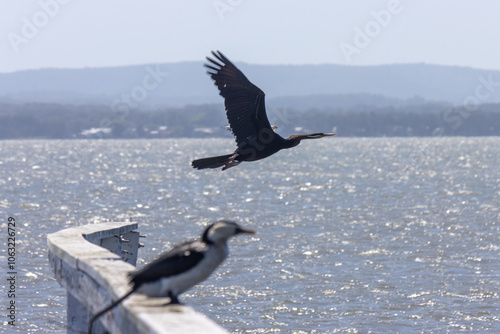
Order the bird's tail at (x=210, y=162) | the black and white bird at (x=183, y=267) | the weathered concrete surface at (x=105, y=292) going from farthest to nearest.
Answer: the bird's tail at (x=210, y=162), the black and white bird at (x=183, y=267), the weathered concrete surface at (x=105, y=292)

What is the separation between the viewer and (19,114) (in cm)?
18238

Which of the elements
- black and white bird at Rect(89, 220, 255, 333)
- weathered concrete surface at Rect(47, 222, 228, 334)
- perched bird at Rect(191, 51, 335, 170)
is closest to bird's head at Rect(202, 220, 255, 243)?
black and white bird at Rect(89, 220, 255, 333)

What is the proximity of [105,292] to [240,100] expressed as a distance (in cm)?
457

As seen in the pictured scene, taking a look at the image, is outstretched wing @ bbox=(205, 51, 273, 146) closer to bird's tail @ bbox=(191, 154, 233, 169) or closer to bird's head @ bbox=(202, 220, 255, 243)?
bird's tail @ bbox=(191, 154, 233, 169)

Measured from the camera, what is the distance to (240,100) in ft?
31.3

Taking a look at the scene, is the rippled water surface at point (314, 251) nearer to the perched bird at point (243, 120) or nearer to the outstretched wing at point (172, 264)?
the perched bird at point (243, 120)

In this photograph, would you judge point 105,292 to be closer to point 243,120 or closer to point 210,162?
point 210,162

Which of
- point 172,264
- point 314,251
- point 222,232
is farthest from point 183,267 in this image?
point 314,251

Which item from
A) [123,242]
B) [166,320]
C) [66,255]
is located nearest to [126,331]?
[166,320]

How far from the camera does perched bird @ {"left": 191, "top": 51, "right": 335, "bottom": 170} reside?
30.3 feet

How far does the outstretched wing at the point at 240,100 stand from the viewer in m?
9.29

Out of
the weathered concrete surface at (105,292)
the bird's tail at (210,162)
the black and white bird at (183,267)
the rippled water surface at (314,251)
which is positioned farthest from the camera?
the rippled water surface at (314,251)

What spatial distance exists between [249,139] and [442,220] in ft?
71.7

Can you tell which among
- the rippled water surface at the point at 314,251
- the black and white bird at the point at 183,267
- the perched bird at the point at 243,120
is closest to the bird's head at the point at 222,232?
the black and white bird at the point at 183,267
